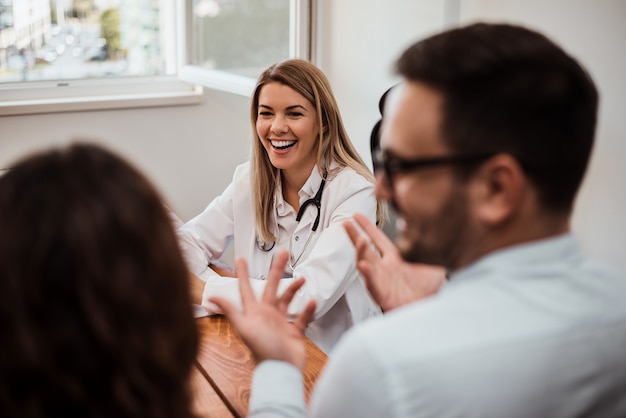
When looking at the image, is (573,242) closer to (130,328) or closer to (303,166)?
(130,328)

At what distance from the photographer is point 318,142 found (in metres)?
2.33

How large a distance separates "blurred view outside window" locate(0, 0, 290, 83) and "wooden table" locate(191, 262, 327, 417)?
200cm

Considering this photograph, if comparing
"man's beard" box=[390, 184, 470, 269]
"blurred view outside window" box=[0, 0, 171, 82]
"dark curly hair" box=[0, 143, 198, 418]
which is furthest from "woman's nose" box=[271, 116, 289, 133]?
"blurred view outside window" box=[0, 0, 171, 82]

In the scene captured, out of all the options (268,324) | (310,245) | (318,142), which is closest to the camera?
(268,324)

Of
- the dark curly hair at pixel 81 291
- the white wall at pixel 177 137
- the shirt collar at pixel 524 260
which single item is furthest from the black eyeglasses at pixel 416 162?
the white wall at pixel 177 137

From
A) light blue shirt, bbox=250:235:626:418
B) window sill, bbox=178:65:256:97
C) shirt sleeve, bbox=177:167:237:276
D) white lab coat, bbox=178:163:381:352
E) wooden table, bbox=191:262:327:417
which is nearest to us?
light blue shirt, bbox=250:235:626:418

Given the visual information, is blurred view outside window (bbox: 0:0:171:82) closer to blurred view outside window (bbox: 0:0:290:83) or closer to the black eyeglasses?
blurred view outside window (bbox: 0:0:290:83)

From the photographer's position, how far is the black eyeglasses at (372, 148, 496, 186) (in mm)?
894

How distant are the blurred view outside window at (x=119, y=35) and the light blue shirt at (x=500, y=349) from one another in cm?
258

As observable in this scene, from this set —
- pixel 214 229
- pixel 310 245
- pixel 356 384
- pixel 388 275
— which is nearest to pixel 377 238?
pixel 388 275

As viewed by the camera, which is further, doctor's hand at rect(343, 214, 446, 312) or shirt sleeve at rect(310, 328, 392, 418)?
doctor's hand at rect(343, 214, 446, 312)

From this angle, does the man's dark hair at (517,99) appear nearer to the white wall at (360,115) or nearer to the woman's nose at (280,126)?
the white wall at (360,115)

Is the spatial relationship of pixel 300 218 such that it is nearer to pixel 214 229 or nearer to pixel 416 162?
pixel 214 229

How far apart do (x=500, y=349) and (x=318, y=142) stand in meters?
1.57
